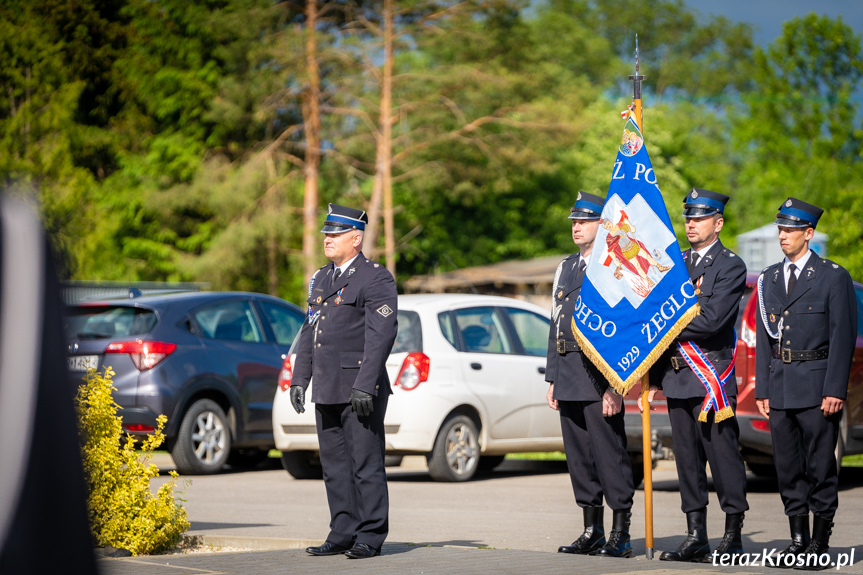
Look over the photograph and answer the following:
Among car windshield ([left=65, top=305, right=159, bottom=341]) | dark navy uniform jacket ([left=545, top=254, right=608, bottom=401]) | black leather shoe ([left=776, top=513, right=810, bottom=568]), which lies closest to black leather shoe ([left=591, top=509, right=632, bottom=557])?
dark navy uniform jacket ([left=545, top=254, right=608, bottom=401])

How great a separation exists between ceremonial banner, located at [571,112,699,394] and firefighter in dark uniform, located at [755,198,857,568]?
643mm

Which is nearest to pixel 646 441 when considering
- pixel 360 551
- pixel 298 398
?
pixel 360 551

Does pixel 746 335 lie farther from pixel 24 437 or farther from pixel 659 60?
pixel 659 60

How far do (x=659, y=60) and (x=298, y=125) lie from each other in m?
36.5

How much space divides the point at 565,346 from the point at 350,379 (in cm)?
127

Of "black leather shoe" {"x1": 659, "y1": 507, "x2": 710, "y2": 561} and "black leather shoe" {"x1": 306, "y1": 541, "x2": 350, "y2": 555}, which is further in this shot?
"black leather shoe" {"x1": 306, "y1": 541, "x2": 350, "y2": 555}

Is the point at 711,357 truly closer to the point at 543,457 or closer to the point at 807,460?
the point at 807,460

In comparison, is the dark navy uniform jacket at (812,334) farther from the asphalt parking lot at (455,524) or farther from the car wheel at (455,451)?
the car wheel at (455,451)

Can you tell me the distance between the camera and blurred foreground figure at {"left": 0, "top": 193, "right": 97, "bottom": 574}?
1326mm

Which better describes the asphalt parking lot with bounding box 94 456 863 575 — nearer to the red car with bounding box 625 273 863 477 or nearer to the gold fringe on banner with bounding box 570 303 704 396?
the red car with bounding box 625 273 863 477

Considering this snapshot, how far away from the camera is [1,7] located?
43188 millimetres

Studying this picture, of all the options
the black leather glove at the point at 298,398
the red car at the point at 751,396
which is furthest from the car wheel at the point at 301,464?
the black leather glove at the point at 298,398

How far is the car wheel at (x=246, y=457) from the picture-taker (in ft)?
43.9

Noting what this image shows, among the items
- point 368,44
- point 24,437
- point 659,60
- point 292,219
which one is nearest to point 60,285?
point 24,437
